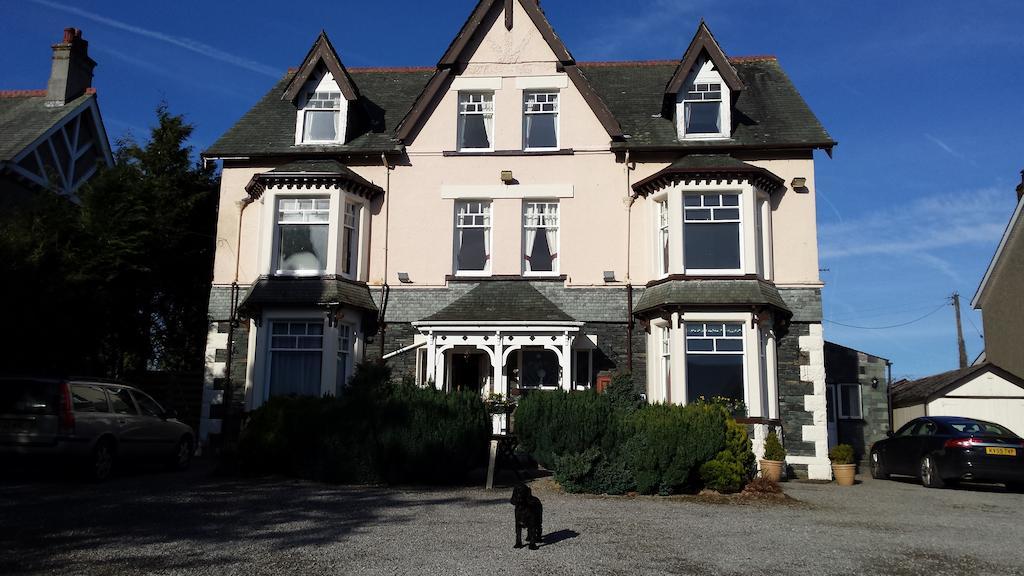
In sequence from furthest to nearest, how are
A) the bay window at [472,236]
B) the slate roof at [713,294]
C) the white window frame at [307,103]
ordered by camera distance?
the white window frame at [307,103]
the bay window at [472,236]
the slate roof at [713,294]

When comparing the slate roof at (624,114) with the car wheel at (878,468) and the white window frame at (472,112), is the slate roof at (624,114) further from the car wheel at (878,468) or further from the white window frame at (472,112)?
the car wheel at (878,468)

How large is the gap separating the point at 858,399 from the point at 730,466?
1024 cm

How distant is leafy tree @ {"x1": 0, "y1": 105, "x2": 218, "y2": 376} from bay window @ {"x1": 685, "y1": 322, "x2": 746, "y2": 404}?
12.1 m

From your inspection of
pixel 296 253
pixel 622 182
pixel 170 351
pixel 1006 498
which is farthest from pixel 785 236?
pixel 170 351

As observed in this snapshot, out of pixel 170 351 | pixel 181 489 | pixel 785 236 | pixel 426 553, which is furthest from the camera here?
pixel 170 351

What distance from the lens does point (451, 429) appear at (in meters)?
13.6

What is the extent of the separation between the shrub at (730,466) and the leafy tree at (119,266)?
11.1 meters

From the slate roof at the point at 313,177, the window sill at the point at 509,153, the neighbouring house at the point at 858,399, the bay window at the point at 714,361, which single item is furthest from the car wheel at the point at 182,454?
the neighbouring house at the point at 858,399

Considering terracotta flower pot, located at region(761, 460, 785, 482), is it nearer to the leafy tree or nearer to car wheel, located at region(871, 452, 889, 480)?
car wheel, located at region(871, 452, 889, 480)

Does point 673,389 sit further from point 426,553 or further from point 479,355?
point 426,553

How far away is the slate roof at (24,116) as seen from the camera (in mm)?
25172

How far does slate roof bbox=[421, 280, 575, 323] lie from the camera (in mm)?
18000

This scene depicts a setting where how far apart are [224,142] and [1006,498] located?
712 inches

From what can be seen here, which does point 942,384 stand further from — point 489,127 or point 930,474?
point 489,127
